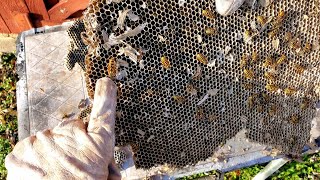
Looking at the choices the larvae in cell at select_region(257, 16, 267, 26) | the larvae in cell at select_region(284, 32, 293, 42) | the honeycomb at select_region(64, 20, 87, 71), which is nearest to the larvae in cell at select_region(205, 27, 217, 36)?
the larvae in cell at select_region(257, 16, 267, 26)

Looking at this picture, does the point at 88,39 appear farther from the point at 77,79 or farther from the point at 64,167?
the point at 77,79

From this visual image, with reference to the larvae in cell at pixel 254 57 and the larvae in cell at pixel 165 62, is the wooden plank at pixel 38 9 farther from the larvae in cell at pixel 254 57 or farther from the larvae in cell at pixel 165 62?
the larvae in cell at pixel 254 57

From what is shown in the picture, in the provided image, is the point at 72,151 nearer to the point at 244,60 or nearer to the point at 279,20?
the point at 244,60

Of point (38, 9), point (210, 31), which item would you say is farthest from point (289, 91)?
point (38, 9)

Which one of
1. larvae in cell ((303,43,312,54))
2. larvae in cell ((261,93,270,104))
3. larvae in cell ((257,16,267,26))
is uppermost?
larvae in cell ((257,16,267,26))

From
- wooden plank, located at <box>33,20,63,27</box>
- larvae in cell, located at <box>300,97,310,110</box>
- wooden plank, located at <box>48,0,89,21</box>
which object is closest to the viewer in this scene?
larvae in cell, located at <box>300,97,310,110</box>

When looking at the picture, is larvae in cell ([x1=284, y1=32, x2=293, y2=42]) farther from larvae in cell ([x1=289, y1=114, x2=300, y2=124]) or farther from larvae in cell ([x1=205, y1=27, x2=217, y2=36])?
larvae in cell ([x1=289, y1=114, x2=300, y2=124])
